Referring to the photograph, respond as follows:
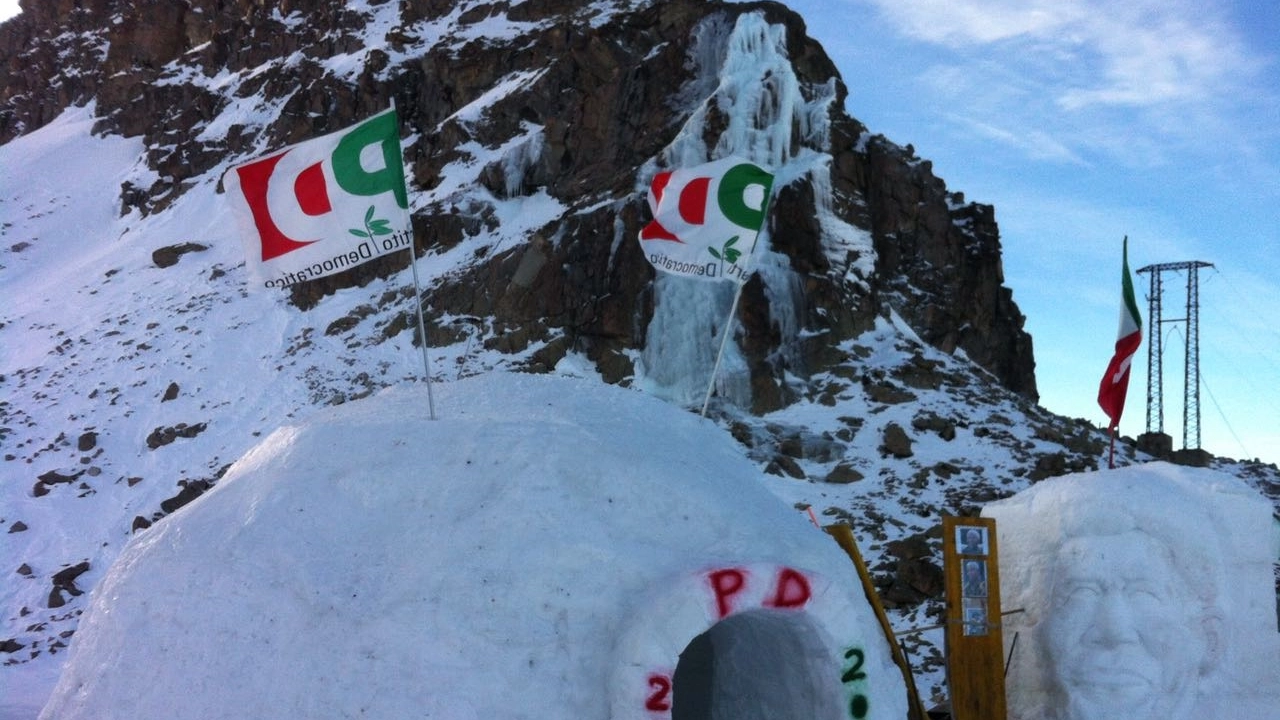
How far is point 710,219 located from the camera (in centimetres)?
836

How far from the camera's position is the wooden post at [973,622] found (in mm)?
6457

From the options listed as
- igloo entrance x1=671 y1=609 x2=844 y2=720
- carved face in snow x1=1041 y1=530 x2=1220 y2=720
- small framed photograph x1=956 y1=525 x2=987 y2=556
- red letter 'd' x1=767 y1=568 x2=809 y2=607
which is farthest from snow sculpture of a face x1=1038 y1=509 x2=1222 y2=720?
red letter 'd' x1=767 y1=568 x2=809 y2=607

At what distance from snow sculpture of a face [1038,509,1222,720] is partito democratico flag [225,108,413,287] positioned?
15.6 feet

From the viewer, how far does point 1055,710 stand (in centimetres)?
625

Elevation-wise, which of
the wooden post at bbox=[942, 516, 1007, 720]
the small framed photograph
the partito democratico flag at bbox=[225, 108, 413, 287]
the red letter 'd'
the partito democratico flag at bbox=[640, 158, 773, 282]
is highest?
the partito democratico flag at bbox=[225, 108, 413, 287]

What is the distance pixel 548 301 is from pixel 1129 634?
17.9 meters

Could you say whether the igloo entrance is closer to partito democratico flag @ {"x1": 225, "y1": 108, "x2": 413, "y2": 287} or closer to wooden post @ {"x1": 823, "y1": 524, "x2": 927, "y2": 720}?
wooden post @ {"x1": 823, "y1": 524, "x2": 927, "y2": 720}

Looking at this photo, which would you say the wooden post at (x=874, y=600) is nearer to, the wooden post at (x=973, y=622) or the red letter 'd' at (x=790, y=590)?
the wooden post at (x=973, y=622)

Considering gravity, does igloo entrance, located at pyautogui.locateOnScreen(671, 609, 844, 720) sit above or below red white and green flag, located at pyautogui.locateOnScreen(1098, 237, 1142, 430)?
below

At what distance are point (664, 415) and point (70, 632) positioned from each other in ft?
35.0

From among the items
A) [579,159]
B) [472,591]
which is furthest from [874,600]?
[579,159]

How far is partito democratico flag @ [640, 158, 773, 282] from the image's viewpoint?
8320mm

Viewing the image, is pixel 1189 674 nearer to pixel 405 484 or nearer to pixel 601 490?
pixel 601 490

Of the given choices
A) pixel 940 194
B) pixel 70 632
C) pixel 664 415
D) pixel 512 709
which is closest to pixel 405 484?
pixel 512 709
